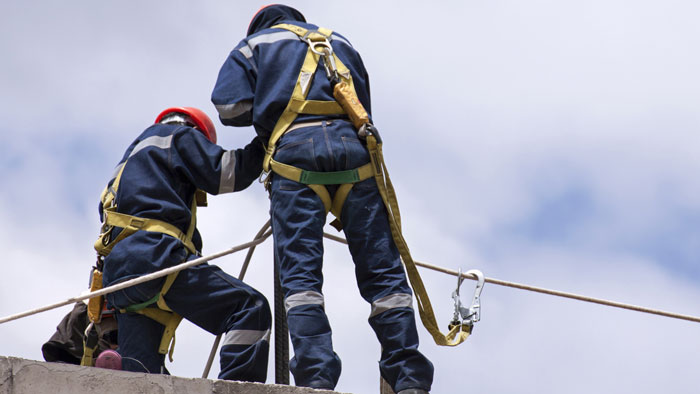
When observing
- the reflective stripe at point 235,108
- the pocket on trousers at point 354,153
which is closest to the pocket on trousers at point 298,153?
the pocket on trousers at point 354,153

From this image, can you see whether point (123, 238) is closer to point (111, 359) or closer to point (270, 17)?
point (111, 359)

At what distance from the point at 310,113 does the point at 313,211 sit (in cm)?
53

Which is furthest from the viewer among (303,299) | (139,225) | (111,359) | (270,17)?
(270,17)

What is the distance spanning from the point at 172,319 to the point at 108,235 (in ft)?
1.88

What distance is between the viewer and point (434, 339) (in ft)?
16.1

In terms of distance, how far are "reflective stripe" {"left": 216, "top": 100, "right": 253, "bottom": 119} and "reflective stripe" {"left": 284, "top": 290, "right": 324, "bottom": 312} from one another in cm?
106

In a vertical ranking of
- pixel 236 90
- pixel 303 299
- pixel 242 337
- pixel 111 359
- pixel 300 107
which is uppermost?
pixel 236 90

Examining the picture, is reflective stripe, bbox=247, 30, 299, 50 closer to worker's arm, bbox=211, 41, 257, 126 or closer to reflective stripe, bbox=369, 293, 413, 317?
worker's arm, bbox=211, 41, 257, 126

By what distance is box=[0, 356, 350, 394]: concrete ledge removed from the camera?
3537 mm

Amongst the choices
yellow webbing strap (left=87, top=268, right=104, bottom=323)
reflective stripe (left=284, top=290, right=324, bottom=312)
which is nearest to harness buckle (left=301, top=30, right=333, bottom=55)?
reflective stripe (left=284, top=290, right=324, bottom=312)

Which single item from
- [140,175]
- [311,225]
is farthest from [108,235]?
[311,225]

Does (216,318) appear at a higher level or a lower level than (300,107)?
lower

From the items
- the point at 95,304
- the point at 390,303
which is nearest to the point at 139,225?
the point at 95,304

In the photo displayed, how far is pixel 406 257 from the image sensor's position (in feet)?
16.0
